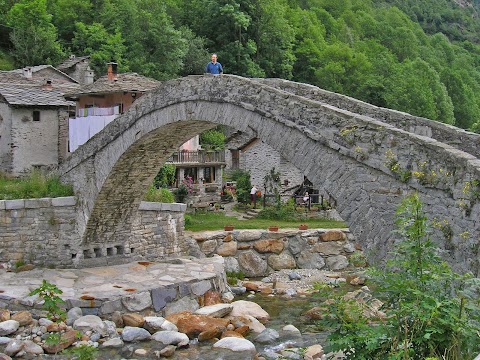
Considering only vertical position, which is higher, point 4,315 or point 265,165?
point 265,165

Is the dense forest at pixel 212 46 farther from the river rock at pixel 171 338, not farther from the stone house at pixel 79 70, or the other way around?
the river rock at pixel 171 338

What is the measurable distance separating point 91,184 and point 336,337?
1185cm

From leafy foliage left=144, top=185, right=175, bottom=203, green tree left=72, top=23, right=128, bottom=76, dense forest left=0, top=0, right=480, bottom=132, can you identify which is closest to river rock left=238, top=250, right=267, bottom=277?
leafy foliage left=144, top=185, right=175, bottom=203

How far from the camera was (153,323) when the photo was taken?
1365 centimetres

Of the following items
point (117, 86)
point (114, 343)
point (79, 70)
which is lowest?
point (114, 343)

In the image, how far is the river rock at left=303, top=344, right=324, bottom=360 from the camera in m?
11.3

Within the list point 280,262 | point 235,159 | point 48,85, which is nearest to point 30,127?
point 48,85

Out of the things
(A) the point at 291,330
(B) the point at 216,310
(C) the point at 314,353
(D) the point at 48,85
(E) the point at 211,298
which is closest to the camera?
(C) the point at 314,353

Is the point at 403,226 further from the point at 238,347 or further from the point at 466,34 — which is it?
the point at 466,34

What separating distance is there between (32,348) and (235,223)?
1248cm

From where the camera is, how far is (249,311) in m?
15.1

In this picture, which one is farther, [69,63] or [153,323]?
[69,63]

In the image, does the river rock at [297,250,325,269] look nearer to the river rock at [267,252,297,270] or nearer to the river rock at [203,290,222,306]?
the river rock at [267,252,297,270]

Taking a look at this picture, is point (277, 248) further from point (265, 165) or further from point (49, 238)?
point (49, 238)
